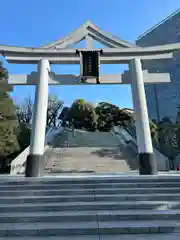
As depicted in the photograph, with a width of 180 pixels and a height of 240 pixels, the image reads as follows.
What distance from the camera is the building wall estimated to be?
4238 centimetres

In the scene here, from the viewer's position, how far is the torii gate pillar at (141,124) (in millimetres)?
8062

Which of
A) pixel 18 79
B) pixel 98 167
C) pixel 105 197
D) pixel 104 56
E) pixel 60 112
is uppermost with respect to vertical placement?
pixel 60 112

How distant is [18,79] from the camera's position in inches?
370

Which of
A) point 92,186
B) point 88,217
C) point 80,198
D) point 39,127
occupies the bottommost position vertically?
point 88,217

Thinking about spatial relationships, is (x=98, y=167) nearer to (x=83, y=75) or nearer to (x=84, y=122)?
(x=83, y=75)

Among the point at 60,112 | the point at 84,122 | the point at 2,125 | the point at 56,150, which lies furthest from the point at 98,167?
the point at 60,112

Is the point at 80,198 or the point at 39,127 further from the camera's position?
the point at 39,127

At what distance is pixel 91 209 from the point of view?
458 cm

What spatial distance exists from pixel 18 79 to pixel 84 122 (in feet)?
78.0

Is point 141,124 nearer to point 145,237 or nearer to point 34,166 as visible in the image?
point 34,166

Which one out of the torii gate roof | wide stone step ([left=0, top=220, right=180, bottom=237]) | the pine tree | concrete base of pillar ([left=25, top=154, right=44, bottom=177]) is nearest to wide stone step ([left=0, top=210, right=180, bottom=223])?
wide stone step ([left=0, top=220, right=180, bottom=237])

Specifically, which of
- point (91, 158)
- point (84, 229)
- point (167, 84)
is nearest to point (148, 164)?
point (84, 229)

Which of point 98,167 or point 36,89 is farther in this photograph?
point 98,167

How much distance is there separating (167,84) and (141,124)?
119 feet
